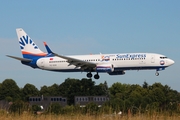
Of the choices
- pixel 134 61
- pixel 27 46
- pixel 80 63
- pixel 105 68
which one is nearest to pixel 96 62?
pixel 80 63

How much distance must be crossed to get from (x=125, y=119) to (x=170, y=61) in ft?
145

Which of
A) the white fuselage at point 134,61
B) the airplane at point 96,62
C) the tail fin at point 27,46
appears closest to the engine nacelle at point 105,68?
the airplane at point 96,62

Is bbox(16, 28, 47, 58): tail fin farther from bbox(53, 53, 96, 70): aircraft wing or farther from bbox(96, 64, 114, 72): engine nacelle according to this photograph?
bbox(96, 64, 114, 72): engine nacelle

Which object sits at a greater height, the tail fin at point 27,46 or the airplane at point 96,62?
the tail fin at point 27,46

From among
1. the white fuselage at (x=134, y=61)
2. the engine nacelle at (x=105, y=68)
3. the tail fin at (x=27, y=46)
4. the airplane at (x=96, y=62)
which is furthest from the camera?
the tail fin at (x=27, y=46)

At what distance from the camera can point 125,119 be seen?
66.6 ft

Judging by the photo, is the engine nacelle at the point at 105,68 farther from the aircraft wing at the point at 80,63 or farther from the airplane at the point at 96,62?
the aircraft wing at the point at 80,63

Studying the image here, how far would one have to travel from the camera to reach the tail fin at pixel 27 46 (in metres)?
75.3

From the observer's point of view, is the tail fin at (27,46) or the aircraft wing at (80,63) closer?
the aircraft wing at (80,63)

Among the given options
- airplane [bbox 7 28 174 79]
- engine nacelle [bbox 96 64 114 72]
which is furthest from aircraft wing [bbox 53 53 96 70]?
engine nacelle [bbox 96 64 114 72]

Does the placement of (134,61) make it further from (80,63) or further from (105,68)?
(80,63)

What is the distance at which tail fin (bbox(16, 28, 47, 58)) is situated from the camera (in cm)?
7532

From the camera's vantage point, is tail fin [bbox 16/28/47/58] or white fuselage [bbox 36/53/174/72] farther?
tail fin [bbox 16/28/47/58]

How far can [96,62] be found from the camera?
66750mm
